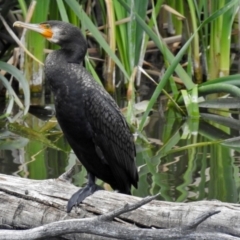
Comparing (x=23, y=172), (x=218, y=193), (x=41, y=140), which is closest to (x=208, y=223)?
(x=218, y=193)

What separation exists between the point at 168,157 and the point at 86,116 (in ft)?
5.86

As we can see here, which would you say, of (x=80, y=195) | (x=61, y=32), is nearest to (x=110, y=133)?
(x=80, y=195)

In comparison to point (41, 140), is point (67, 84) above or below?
above

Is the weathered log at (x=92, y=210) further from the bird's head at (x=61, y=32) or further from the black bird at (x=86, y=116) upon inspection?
the bird's head at (x=61, y=32)

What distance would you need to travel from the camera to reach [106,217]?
2666 millimetres

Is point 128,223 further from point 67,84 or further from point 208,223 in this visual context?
point 67,84

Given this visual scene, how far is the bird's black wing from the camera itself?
3305mm

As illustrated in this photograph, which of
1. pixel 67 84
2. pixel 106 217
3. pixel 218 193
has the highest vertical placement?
pixel 67 84

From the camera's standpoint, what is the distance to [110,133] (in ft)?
11.2

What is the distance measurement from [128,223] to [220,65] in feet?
12.5

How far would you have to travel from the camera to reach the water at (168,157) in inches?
172

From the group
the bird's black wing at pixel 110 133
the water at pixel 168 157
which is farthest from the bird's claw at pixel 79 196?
the water at pixel 168 157

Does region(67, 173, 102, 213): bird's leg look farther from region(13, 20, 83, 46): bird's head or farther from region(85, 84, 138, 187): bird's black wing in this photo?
region(13, 20, 83, 46): bird's head

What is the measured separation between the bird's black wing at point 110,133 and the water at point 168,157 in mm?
736
